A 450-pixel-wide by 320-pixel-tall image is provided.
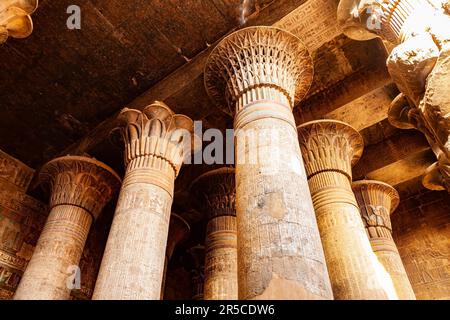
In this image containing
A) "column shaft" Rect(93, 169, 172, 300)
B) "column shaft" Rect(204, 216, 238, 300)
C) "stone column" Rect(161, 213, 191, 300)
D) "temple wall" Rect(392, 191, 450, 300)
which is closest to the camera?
"column shaft" Rect(93, 169, 172, 300)

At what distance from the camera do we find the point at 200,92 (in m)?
6.36

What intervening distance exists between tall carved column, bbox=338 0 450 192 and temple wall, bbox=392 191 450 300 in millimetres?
3670

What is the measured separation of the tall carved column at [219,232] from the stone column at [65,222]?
5.49 feet

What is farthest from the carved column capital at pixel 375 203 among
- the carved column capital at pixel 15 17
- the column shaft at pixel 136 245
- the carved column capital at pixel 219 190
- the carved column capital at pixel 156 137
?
the carved column capital at pixel 15 17

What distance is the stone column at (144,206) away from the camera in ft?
13.1

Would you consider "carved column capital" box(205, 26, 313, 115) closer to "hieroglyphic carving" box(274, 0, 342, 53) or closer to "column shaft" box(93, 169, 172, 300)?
"hieroglyphic carving" box(274, 0, 342, 53)

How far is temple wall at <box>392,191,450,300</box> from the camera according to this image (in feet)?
23.0

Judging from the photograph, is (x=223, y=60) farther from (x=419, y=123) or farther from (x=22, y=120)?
(x=22, y=120)

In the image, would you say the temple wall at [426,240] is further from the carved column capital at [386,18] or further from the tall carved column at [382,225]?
the carved column capital at [386,18]

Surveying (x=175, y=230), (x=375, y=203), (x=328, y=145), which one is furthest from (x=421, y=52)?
(x=175, y=230)

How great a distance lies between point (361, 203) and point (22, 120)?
6.68 m

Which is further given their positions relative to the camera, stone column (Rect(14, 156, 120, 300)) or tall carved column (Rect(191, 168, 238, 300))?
tall carved column (Rect(191, 168, 238, 300))

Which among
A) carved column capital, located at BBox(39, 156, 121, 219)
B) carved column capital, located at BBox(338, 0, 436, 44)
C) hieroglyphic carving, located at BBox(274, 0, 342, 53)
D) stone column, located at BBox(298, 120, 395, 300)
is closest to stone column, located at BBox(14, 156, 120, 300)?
carved column capital, located at BBox(39, 156, 121, 219)

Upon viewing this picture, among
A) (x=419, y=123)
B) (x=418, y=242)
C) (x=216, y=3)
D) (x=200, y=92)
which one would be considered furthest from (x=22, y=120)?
(x=418, y=242)
